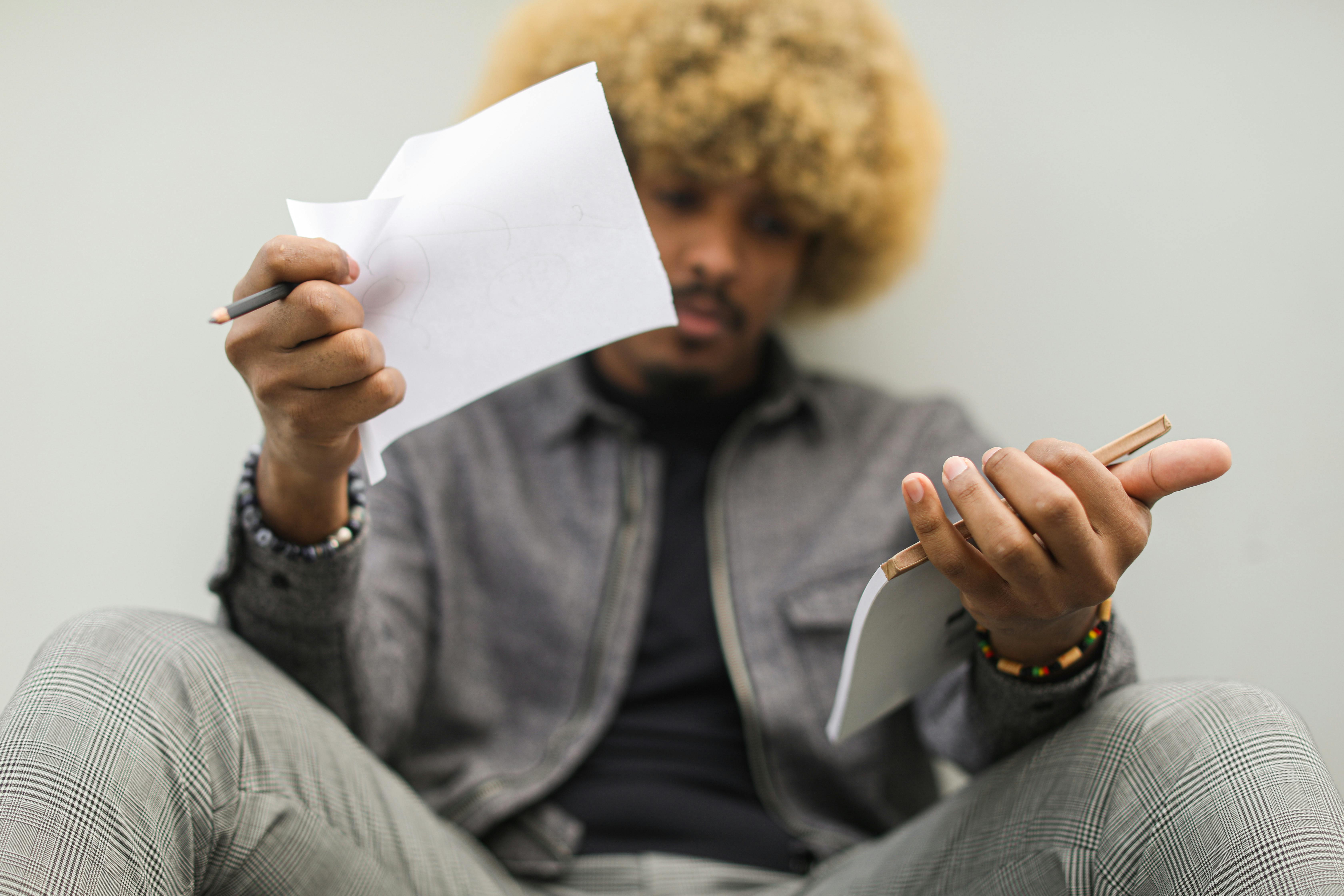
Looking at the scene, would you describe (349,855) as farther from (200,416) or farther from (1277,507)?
(1277,507)

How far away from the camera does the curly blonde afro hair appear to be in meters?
1.01

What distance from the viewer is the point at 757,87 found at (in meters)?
1.00

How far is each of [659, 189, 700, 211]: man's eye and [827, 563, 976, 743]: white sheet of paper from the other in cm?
55

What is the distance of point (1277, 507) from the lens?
1.12 m

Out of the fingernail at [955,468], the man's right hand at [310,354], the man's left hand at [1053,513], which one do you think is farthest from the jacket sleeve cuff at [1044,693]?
the man's right hand at [310,354]

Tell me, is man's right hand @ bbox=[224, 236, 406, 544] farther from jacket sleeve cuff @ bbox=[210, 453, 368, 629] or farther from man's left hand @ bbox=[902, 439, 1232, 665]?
man's left hand @ bbox=[902, 439, 1232, 665]

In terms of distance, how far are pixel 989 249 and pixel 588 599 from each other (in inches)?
30.1

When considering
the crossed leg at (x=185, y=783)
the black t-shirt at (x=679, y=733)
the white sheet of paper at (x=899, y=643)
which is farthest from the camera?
the black t-shirt at (x=679, y=733)

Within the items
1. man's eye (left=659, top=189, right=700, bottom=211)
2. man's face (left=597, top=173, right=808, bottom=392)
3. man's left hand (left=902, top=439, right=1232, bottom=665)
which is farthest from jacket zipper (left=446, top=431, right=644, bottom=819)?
man's left hand (left=902, top=439, right=1232, bottom=665)

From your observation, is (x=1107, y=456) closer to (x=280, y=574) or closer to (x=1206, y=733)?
(x=1206, y=733)

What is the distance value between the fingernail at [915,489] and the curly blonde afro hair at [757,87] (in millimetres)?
607

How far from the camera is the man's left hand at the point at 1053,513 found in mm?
495

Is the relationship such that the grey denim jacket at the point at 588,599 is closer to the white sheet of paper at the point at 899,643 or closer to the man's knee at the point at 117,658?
the white sheet of paper at the point at 899,643

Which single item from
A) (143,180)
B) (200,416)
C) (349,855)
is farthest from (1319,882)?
(143,180)
